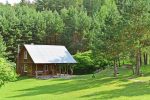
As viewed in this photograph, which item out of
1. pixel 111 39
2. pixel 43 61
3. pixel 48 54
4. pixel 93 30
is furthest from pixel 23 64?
pixel 111 39

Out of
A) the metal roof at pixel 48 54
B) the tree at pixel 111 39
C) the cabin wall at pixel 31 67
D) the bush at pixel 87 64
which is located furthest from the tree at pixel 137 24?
the cabin wall at pixel 31 67

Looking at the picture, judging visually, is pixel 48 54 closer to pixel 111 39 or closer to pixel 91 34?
pixel 91 34

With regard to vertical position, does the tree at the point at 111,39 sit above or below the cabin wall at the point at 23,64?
above

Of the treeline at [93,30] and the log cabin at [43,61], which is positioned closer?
the treeline at [93,30]

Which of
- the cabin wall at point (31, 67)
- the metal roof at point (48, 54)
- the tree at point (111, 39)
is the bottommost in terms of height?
the cabin wall at point (31, 67)

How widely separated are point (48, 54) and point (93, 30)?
45.1 feet

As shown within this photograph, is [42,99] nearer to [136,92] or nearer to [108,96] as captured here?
[108,96]

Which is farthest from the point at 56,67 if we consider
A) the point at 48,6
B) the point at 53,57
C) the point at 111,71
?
the point at 48,6

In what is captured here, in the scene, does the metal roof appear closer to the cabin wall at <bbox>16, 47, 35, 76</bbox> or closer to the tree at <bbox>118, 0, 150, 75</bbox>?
the cabin wall at <bbox>16, 47, 35, 76</bbox>

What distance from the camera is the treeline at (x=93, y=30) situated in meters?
55.6

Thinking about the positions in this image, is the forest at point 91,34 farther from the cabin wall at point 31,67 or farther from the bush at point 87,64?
the cabin wall at point 31,67

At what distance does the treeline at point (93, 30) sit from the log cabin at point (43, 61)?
6575mm

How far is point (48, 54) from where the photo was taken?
72.4 meters

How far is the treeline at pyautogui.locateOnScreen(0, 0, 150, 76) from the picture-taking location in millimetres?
55625
